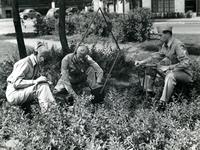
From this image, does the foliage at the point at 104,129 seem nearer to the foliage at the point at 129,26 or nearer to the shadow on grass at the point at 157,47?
the shadow on grass at the point at 157,47

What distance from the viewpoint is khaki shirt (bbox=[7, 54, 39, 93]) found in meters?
5.75

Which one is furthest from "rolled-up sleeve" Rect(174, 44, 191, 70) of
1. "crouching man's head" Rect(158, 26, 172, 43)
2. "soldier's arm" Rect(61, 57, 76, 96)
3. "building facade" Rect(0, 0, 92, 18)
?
"building facade" Rect(0, 0, 92, 18)

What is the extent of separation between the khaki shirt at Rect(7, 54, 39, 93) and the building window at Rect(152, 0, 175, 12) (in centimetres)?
3258

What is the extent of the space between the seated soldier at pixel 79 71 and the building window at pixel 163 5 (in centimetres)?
3165

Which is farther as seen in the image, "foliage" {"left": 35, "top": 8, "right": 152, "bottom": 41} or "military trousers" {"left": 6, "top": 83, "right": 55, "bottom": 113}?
"foliage" {"left": 35, "top": 8, "right": 152, "bottom": 41}

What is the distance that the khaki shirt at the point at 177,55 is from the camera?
20.9 feet

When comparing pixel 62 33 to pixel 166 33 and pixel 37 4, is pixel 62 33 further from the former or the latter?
pixel 37 4

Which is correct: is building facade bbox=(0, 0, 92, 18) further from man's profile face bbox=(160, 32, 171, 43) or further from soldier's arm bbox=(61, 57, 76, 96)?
soldier's arm bbox=(61, 57, 76, 96)

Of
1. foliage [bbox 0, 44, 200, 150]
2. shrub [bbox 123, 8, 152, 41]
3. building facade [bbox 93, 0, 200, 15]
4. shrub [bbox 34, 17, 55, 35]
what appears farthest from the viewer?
building facade [bbox 93, 0, 200, 15]

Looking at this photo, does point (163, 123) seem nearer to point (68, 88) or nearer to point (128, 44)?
point (68, 88)

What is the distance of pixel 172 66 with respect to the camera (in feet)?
21.2

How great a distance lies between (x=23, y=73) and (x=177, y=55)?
2517 mm

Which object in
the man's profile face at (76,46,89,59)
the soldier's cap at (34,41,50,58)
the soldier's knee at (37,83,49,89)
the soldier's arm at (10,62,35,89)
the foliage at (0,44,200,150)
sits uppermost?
the soldier's cap at (34,41,50,58)

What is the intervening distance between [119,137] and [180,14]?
31064 millimetres
